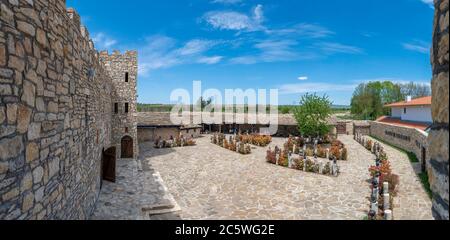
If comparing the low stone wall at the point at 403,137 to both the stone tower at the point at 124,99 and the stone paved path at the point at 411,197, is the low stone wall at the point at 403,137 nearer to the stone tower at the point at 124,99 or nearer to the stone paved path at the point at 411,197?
the stone paved path at the point at 411,197

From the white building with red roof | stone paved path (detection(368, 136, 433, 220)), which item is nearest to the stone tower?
stone paved path (detection(368, 136, 433, 220))

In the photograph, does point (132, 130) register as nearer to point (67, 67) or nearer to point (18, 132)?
point (67, 67)

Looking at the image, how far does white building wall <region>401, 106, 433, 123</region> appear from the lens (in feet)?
89.0

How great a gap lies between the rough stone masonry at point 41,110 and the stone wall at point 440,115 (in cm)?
382

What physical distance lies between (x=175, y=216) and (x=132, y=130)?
11.5 metres

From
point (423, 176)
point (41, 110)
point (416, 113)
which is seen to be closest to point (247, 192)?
point (423, 176)

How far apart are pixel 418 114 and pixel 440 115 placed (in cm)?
3252

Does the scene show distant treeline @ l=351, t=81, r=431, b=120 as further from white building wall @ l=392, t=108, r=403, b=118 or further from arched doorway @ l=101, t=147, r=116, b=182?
arched doorway @ l=101, t=147, r=116, b=182

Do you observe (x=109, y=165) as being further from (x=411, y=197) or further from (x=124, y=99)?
(x=411, y=197)

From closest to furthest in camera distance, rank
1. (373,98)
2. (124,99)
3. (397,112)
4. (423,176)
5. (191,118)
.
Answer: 1. (423,176)
2. (124,99)
3. (397,112)
4. (191,118)
5. (373,98)

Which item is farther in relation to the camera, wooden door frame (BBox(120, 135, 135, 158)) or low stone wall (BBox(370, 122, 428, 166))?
wooden door frame (BBox(120, 135, 135, 158))

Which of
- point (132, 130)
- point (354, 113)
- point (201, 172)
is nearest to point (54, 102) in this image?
point (201, 172)

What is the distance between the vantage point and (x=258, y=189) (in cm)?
1344

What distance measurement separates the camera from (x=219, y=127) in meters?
40.5
